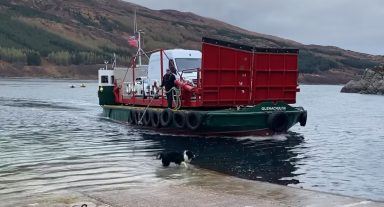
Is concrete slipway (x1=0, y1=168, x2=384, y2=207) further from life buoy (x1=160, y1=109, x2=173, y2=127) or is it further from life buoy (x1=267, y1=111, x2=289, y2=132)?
life buoy (x1=160, y1=109, x2=173, y2=127)

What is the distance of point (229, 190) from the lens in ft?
36.7

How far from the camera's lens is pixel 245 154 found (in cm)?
1834

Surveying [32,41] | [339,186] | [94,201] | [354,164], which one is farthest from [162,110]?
[32,41]

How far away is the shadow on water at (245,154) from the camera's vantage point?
14.8 meters

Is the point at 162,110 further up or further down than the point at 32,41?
further down

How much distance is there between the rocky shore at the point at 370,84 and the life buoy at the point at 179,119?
85.6m

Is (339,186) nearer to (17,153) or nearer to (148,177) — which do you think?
(148,177)

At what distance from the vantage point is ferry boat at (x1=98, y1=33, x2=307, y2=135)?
21.3m

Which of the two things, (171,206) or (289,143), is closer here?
(171,206)

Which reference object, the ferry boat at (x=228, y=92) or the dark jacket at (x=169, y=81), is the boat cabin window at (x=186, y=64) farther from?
the dark jacket at (x=169, y=81)

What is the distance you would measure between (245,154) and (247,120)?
3232 mm

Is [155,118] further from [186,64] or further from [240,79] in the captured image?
[240,79]

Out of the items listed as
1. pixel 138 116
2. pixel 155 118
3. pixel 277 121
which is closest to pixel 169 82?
pixel 155 118

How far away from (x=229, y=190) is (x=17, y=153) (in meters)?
8.51
